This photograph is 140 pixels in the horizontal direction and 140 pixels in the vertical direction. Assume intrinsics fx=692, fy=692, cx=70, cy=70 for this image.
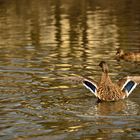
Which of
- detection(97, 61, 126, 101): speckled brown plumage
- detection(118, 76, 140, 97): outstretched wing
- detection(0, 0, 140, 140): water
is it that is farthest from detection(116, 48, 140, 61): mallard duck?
detection(97, 61, 126, 101): speckled brown plumage

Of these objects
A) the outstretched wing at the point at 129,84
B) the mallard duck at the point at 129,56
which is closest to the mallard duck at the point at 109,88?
the outstretched wing at the point at 129,84

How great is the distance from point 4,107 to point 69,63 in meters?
6.42

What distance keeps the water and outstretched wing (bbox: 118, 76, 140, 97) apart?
22cm

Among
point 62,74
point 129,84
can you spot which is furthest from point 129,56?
point 129,84

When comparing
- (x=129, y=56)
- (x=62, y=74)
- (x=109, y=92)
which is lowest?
(x=129, y=56)

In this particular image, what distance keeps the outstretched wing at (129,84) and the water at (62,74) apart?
216 millimetres

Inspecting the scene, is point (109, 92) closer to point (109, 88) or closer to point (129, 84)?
point (109, 88)

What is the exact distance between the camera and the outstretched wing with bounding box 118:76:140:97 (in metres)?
15.2

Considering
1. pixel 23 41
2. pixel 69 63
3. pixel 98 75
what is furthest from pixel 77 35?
pixel 98 75

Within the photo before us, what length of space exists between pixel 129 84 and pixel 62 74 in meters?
3.47

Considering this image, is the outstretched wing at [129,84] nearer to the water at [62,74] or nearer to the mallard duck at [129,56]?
the water at [62,74]

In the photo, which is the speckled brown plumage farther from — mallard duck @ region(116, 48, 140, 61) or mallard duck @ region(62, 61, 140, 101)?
mallard duck @ region(116, 48, 140, 61)

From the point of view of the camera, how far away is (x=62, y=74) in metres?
18.5

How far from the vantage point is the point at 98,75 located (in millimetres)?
18641
